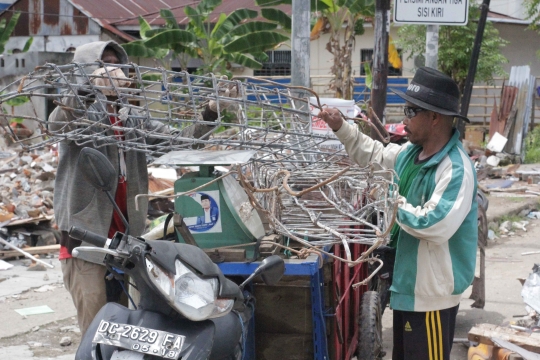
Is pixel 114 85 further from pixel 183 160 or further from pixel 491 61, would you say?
pixel 491 61

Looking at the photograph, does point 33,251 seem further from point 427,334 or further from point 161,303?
point 161,303

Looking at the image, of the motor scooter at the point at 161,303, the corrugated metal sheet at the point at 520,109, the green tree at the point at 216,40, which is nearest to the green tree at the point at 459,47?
the corrugated metal sheet at the point at 520,109

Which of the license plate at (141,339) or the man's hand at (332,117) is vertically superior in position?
the man's hand at (332,117)

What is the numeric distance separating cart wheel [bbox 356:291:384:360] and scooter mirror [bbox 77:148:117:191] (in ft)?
6.88

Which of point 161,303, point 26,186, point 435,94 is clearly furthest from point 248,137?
point 26,186

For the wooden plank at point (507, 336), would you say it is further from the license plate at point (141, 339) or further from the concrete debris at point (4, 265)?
the concrete debris at point (4, 265)

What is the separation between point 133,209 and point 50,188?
842cm

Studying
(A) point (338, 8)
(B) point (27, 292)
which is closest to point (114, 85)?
(B) point (27, 292)

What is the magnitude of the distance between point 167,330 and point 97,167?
0.69 meters

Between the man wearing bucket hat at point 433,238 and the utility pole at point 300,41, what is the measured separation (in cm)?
424

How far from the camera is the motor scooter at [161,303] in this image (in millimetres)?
2650

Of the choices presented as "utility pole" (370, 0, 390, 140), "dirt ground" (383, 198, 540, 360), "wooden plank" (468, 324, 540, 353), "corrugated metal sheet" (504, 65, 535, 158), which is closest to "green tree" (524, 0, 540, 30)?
"corrugated metal sheet" (504, 65, 535, 158)

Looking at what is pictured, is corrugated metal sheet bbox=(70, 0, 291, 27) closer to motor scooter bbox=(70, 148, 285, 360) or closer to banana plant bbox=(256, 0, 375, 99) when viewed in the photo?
banana plant bbox=(256, 0, 375, 99)

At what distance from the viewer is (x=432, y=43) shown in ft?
24.7
